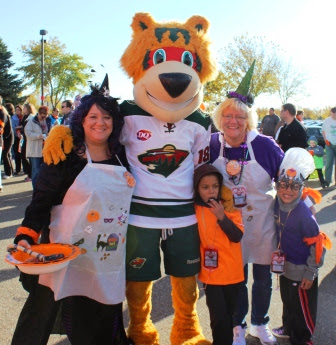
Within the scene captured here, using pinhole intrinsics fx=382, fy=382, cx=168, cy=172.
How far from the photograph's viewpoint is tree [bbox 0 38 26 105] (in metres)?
26.4

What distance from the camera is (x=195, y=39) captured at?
2.71 meters

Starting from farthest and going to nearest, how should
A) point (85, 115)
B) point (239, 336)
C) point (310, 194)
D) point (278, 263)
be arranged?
1. point (310, 194)
2. point (239, 336)
3. point (278, 263)
4. point (85, 115)

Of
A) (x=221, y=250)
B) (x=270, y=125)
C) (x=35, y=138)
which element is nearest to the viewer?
(x=221, y=250)

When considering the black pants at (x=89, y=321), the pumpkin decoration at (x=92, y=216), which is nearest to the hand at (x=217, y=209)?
the pumpkin decoration at (x=92, y=216)

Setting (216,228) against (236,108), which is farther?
(236,108)

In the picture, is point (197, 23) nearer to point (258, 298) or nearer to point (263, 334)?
point (258, 298)

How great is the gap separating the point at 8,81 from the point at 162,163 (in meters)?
27.2

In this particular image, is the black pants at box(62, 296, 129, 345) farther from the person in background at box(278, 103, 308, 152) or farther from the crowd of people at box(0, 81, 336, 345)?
the person in background at box(278, 103, 308, 152)

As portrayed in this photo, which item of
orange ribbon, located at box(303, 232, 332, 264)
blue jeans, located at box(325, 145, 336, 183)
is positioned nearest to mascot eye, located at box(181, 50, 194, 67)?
orange ribbon, located at box(303, 232, 332, 264)

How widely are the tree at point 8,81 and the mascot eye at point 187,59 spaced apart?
86.8ft

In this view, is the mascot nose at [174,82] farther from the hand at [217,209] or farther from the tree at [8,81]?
the tree at [8,81]

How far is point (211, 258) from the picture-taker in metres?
2.49

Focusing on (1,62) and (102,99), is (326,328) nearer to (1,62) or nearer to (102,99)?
(102,99)

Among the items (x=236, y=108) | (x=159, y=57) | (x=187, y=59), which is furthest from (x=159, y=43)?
(x=236, y=108)
